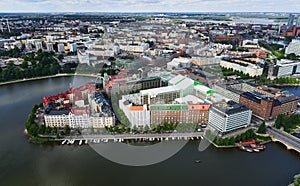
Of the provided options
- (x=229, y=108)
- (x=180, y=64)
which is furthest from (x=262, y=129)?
(x=180, y=64)

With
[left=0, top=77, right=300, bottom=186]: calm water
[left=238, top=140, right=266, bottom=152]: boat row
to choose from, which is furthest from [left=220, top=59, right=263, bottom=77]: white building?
[left=238, top=140, right=266, bottom=152]: boat row

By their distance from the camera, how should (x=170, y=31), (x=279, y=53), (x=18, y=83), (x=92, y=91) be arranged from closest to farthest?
1. (x=92, y=91)
2. (x=18, y=83)
3. (x=279, y=53)
4. (x=170, y=31)

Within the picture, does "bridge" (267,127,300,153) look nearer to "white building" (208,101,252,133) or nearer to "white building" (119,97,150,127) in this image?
"white building" (208,101,252,133)

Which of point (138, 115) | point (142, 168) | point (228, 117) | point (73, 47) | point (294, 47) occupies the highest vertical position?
point (294, 47)

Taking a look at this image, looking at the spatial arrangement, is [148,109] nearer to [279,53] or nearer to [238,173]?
[238,173]

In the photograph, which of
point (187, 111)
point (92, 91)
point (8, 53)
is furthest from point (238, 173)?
point (8, 53)

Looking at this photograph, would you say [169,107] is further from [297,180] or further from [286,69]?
[286,69]
